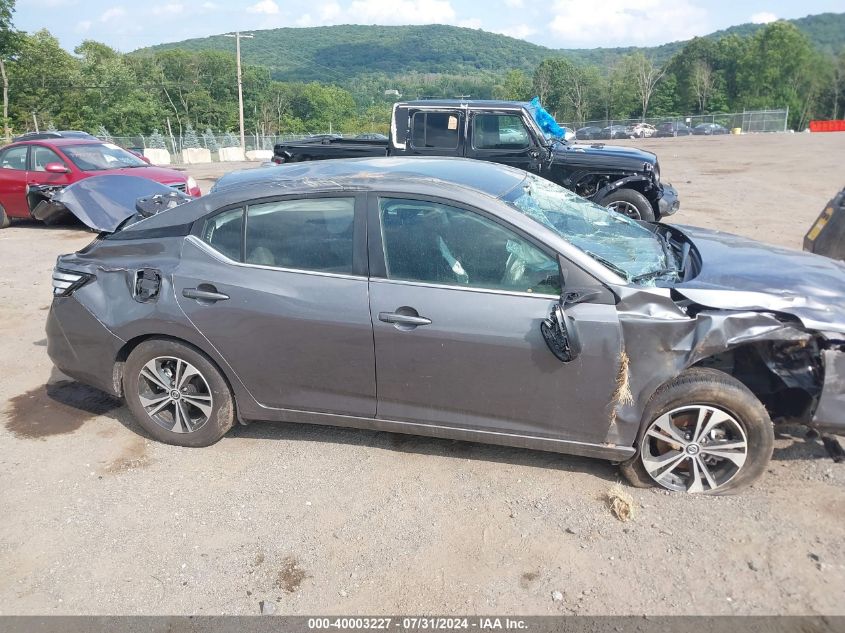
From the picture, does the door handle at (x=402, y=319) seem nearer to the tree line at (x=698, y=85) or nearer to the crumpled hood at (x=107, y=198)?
the crumpled hood at (x=107, y=198)

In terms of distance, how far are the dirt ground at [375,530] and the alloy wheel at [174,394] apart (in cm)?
21

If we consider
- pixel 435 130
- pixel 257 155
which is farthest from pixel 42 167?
pixel 257 155

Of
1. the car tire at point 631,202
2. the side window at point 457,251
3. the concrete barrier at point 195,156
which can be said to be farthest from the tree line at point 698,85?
the side window at point 457,251

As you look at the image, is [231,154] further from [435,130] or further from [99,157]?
[435,130]

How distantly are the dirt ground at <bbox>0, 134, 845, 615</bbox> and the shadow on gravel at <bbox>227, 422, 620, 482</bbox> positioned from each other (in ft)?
0.04

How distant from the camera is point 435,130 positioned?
31.9 ft

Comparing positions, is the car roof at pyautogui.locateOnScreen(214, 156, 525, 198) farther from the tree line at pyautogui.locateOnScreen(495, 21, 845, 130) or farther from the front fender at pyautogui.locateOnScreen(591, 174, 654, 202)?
the tree line at pyautogui.locateOnScreen(495, 21, 845, 130)

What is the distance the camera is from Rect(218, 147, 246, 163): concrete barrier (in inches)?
1795

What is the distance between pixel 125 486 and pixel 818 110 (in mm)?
92896

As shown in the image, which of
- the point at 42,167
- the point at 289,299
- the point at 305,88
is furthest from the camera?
the point at 305,88

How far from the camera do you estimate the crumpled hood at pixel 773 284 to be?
10.7 ft

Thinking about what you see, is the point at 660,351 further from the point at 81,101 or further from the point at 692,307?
the point at 81,101

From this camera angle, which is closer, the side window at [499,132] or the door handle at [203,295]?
the door handle at [203,295]

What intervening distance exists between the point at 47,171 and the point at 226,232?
887 cm
